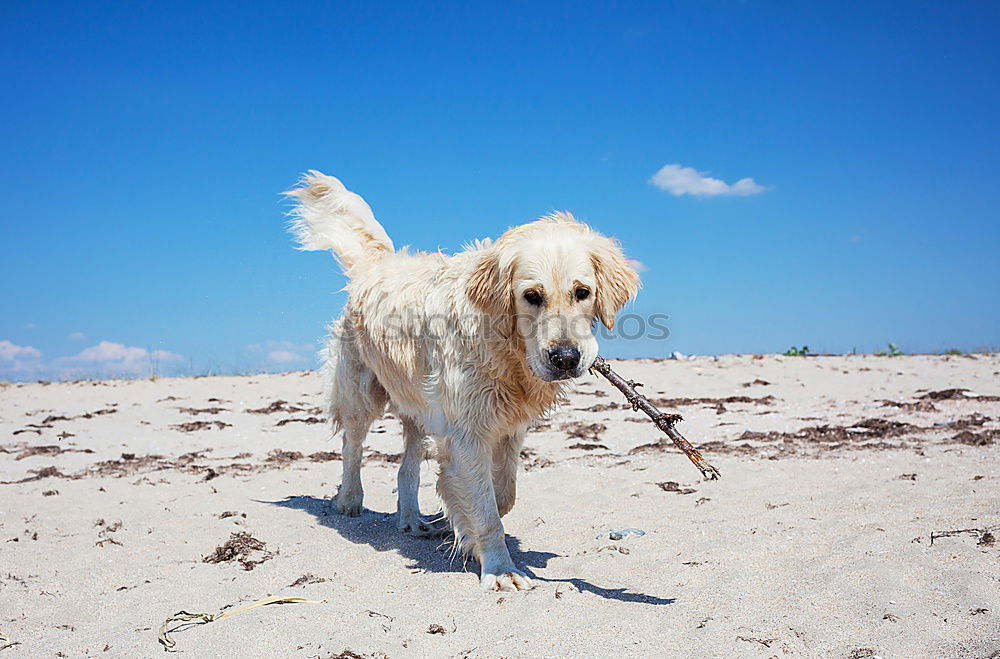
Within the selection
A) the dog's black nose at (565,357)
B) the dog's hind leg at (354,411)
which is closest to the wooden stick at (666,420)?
the dog's black nose at (565,357)

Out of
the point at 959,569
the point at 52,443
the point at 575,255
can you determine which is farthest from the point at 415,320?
the point at 52,443

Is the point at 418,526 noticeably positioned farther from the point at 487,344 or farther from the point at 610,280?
the point at 610,280

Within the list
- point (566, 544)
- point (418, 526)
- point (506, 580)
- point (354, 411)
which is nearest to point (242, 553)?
point (418, 526)

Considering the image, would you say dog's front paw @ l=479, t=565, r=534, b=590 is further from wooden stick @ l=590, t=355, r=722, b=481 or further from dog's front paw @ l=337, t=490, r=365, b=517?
dog's front paw @ l=337, t=490, r=365, b=517

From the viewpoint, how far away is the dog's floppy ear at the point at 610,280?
4277 mm

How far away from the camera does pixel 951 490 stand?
17.4ft

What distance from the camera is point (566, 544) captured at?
5066 mm

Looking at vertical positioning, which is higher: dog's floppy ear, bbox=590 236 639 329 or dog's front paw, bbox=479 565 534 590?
dog's floppy ear, bbox=590 236 639 329

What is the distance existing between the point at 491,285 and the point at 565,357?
77 cm

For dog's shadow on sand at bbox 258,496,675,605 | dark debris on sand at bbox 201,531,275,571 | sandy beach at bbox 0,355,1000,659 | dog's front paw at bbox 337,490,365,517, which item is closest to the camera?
sandy beach at bbox 0,355,1000,659

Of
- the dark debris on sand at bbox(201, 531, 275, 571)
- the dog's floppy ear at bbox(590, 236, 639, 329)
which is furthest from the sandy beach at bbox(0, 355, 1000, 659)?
the dog's floppy ear at bbox(590, 236, 639, 329)

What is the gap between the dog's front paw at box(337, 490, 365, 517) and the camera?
6.23m

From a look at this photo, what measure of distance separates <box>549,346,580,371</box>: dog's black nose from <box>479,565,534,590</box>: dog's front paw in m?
1.29

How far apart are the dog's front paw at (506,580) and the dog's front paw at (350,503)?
2208 millimetres
